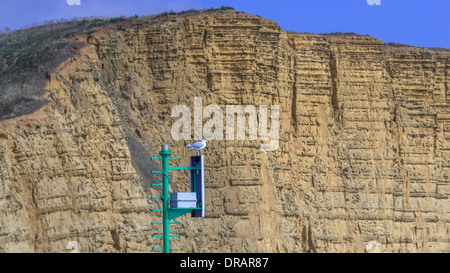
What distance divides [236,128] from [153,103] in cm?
377

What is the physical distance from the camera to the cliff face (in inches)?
1526

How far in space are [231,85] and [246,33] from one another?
96.5 inches

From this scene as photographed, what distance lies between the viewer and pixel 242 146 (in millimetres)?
47219

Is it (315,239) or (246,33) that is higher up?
(246,33)

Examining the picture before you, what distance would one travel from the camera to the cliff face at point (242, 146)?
3875 centimetres

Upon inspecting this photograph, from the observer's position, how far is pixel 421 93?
54969 millimetres

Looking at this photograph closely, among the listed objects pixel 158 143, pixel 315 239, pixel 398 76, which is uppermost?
pixel 398 76

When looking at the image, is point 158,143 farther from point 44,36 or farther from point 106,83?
point 44,36

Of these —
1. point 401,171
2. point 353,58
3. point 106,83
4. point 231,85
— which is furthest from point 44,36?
point 401,171
